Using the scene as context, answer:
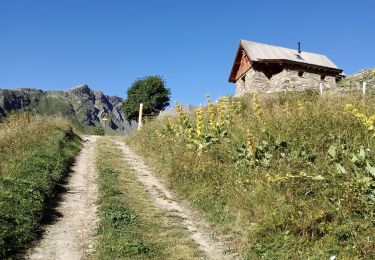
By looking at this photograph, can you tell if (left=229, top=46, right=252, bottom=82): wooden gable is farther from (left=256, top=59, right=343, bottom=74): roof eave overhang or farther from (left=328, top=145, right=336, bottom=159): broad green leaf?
(left=328, top=145, right=336, bottom=159): broad green leaf

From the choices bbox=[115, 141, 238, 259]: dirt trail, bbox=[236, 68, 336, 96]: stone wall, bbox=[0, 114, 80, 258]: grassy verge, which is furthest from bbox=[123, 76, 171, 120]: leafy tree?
bbox=[115, 141, 238, 259]: dirt trail

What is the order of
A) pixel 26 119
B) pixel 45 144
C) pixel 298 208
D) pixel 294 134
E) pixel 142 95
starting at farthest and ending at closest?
pixel 142 95 → pixel 26 119 → pixel 45 144 → pixel 294 134 → pixel 298 208

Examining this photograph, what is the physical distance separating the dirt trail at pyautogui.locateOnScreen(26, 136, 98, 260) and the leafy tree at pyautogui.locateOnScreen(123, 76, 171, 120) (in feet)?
123

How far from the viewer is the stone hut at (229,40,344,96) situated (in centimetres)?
3800

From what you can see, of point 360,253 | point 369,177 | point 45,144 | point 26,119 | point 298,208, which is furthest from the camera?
point 26,119

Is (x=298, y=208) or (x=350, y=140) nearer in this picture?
(x=298, y=208)

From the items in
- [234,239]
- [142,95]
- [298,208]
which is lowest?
[234,239]

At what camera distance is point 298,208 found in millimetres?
7223

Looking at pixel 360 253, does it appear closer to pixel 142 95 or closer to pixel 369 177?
pixel 369 177

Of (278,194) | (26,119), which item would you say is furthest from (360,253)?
(26,119)

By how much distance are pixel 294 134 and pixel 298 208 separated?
2.96 meters

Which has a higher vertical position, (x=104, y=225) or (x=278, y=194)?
(x=278, y=194)

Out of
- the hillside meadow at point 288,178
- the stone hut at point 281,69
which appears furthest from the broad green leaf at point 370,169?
the stone hut at point 281,69

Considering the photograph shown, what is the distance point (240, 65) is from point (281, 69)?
657cm
